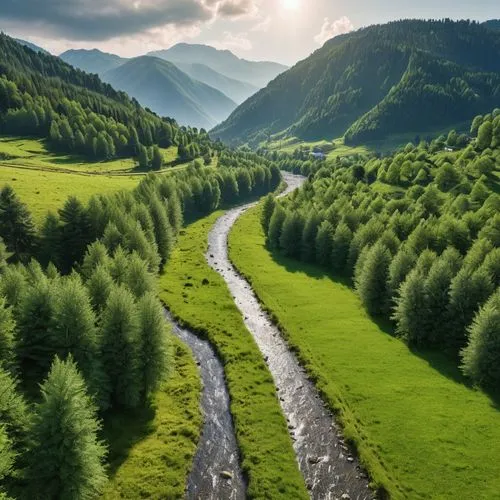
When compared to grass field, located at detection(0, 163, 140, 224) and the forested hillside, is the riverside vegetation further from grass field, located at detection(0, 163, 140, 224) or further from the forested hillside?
grass field, located at detection(0, 163, 140, 224)

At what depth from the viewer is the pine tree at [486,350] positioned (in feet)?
186

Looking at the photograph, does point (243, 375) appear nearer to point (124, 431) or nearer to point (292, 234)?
point (124, 431)

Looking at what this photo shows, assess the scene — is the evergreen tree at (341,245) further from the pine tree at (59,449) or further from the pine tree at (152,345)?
the pine tree at (59,449)

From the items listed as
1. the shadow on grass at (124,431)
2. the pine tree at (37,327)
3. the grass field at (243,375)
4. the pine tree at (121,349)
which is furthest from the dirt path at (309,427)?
the pine tree at (37,327)

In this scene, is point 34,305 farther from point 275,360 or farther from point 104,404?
point 275,360

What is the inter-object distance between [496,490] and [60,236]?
9233 centimetres

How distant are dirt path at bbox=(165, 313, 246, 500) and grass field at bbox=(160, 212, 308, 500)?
3.92 ft

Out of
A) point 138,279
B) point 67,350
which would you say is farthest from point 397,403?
point 138,279

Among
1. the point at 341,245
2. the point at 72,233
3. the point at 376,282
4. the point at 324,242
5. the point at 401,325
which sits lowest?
the point at 401,325

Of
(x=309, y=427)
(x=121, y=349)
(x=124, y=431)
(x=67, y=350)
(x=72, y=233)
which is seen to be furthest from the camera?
(x=72, y=233)

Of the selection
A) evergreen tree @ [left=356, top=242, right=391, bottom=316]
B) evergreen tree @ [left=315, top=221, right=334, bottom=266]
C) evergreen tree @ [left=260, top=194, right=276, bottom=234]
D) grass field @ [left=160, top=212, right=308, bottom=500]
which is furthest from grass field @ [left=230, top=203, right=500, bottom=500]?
evergreen tree @ [left=260, top=194, right=276, bottom=234]

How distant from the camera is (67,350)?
2003 inches

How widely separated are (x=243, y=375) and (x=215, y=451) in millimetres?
15910

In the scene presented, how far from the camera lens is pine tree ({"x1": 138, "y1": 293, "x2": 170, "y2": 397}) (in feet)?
176
